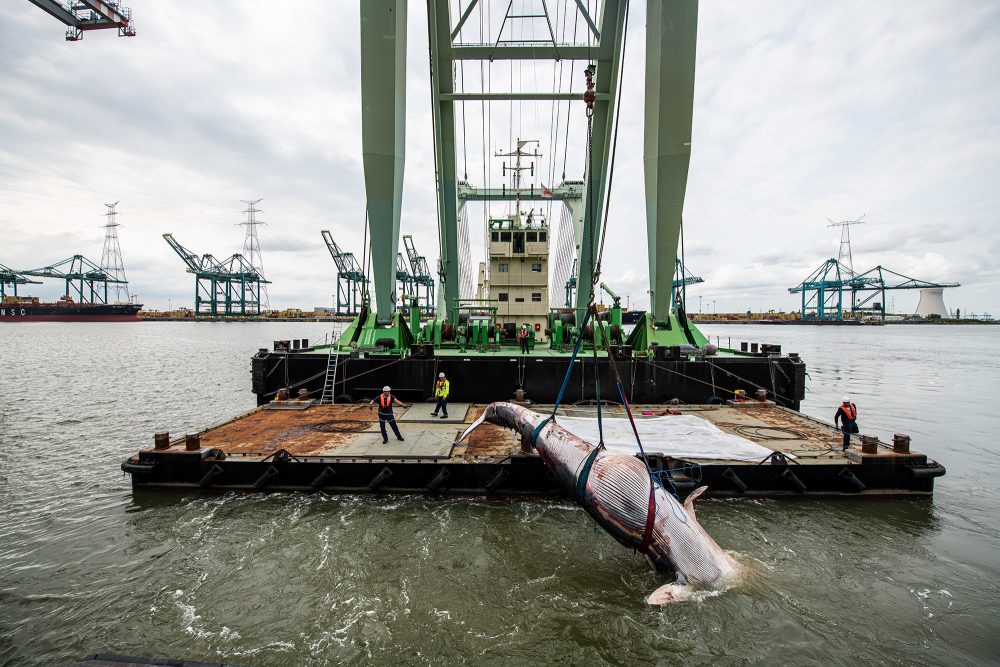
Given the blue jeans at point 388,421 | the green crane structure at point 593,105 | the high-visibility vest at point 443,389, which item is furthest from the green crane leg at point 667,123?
the blue jeans at point 388,421

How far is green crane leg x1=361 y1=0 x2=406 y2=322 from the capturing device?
15734mm

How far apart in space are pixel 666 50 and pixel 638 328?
33.2 ft

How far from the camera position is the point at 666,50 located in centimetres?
1551

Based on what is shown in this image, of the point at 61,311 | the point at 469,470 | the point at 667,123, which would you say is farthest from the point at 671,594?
the point at 61,311

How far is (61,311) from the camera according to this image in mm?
109625

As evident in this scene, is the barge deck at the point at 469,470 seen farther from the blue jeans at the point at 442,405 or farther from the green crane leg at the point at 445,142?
the green crane leg at the point at 445,142

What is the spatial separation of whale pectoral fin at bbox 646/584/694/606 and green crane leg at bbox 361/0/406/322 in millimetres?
14919

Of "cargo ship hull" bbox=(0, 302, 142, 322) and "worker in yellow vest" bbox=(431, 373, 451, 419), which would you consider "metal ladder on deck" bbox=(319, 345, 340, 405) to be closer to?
"worker in yellow vest" bbox=(431, 373, 451, 419)

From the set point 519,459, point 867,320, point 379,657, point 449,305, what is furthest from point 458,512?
point 867,320

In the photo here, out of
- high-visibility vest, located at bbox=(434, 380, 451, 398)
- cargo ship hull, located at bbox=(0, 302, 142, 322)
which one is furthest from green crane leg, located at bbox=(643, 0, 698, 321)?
cargo ship hull, located at bbox=(0, 302, 142, 322)

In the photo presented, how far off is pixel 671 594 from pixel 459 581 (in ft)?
10.0

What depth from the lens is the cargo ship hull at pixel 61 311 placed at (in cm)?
10875

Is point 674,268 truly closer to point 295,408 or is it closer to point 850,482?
point 850,482

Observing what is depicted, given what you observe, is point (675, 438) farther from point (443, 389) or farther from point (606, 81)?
point (606, 81)
